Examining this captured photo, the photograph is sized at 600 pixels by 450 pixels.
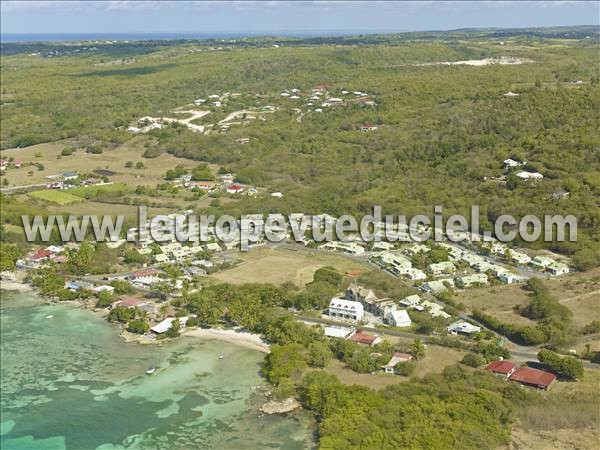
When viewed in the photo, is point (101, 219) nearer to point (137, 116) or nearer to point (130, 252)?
point (130, 252)

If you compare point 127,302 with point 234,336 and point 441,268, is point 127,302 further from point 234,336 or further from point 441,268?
point 441,268

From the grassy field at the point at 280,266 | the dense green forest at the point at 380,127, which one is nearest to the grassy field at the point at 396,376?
the grassy field at the point at 280,266

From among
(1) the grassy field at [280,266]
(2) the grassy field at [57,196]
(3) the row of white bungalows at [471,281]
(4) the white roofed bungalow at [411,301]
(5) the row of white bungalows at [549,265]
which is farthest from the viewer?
(2) the grassy field at [57,196]

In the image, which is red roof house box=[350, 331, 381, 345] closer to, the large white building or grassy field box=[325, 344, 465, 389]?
grassy field box=[325, 344, 465, 389]

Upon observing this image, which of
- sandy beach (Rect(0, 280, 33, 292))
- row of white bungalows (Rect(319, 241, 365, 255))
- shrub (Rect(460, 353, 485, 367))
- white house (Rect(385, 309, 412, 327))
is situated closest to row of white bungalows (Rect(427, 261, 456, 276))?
row of white bungalows (Rect(319, 241, 365, 255))

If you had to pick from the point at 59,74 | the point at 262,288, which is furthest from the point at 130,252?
the point at 59,74

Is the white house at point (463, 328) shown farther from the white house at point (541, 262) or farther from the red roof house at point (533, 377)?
the white house at point (541, 262)
